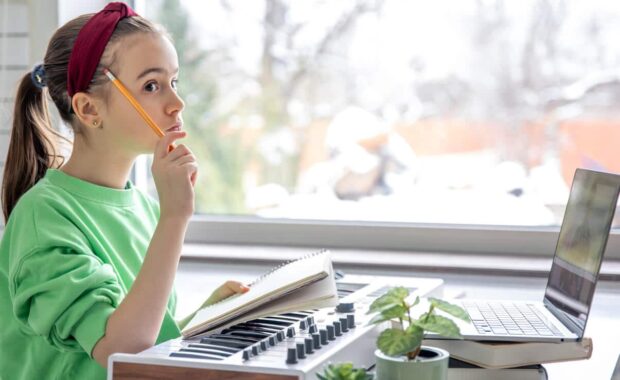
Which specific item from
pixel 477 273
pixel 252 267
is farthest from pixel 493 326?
pixel 252 267

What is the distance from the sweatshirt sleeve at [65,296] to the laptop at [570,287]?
0.44m

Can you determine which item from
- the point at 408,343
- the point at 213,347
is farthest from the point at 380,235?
the point at 408,343

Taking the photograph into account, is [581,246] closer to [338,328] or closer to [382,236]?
[338,328]

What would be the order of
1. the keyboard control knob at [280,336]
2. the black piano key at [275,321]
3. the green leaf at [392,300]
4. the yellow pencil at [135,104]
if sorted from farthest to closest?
the yellow pencil at [135,104] → the black piano key at [275,321] → the keyboard control knob at [280,336] → the green leaf at [392,300]

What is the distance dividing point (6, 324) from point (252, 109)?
106cm

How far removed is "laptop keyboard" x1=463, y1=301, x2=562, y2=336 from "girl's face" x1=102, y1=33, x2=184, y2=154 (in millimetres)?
526

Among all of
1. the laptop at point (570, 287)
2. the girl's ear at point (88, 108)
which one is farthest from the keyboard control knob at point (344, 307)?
the girl's ear at point (88, 108)

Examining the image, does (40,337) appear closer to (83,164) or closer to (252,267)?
(83,164)

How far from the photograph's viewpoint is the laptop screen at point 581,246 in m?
1.23

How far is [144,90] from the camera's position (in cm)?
137

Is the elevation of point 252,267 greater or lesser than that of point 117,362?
lesser

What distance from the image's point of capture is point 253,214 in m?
2.37

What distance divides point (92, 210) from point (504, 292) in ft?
2.87

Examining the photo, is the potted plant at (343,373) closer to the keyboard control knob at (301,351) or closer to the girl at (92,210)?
the keyboard control knob at (301,351)
